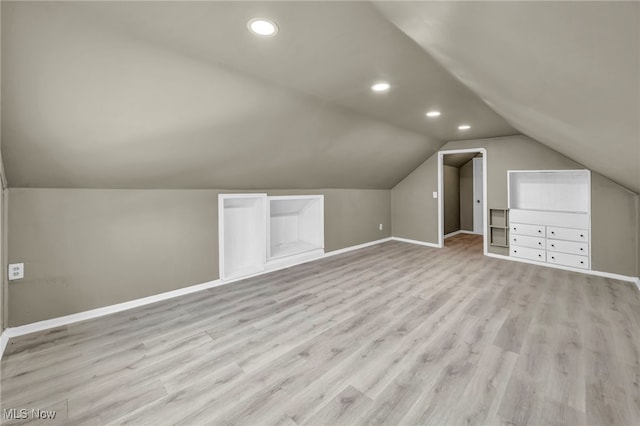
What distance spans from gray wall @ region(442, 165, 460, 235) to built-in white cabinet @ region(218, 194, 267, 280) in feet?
17.1

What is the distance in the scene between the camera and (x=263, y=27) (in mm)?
1637

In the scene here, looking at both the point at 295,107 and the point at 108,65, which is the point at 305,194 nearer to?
the point at 295,107

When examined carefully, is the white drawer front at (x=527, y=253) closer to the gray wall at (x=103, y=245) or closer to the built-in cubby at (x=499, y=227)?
the built-in cubby at (x=499, y=227)

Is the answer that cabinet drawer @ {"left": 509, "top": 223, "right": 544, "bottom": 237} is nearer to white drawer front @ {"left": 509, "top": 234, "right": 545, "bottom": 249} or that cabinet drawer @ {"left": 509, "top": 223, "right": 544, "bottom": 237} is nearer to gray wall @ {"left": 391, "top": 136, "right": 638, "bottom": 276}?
white drawer front @ {"left": 509, "top": 234, "right": 545, "bottom": 249}

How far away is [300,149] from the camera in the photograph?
3590 mm

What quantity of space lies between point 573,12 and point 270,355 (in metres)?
2.39

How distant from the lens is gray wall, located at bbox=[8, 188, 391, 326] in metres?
2.46

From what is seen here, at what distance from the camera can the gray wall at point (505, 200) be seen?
3.75 m

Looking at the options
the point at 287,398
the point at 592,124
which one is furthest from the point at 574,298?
the point at 287,398

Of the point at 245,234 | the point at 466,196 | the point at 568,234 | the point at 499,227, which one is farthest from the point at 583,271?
the point at 245,234

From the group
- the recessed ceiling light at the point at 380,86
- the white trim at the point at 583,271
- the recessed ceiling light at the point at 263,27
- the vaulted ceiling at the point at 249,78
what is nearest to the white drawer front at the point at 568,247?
the white trim at the point at 583,271

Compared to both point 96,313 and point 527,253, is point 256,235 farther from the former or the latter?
point 527,253

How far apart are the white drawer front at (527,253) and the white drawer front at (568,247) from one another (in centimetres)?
16

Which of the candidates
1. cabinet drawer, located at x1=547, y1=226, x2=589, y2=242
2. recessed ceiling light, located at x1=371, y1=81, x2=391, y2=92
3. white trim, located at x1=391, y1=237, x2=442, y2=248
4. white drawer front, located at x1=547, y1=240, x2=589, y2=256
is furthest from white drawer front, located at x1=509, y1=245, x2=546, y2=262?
recessed ceiling light, located at x1=371, y1=81, x2=391, y2=92
